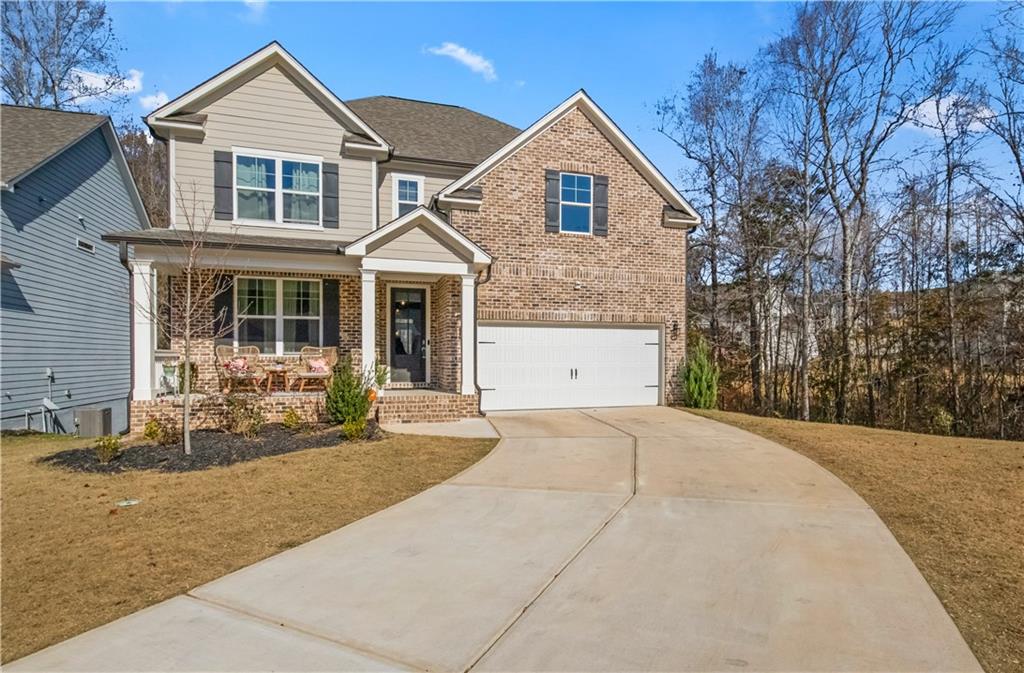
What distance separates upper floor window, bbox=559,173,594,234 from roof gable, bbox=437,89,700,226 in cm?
124

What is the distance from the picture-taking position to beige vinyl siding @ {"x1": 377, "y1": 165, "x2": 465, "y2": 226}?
14.0 m

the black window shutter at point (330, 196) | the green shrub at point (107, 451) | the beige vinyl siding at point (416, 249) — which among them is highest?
the black window shutter at point (330, 196)

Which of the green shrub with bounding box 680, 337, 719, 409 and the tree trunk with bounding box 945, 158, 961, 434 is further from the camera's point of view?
the tree trunk with bounding box 945, 158, 961, 434

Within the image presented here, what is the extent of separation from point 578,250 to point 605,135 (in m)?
3.07

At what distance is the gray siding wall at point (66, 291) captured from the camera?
40.2 ft

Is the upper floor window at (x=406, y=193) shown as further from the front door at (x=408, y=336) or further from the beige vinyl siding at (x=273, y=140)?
the front door at (x=408, y=336)

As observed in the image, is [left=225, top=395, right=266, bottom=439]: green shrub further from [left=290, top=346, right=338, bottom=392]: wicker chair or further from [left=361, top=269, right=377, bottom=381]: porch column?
[left=361, top=269, right=377, bottom=381]: porch column

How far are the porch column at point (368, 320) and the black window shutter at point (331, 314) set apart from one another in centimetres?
A: 176

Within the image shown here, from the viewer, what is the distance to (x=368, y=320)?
36.7ft

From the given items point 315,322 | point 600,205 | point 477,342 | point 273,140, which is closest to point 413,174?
point 273,140

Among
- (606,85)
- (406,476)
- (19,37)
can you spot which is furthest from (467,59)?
(19,37)

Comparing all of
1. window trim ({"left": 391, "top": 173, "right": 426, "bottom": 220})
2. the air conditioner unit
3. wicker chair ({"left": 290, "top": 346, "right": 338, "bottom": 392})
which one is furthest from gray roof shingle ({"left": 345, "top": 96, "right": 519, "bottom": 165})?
the air conditioner unit

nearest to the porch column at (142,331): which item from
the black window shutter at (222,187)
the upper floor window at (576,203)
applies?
the black window shutter at (222,187)

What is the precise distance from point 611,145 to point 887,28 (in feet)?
35.4
